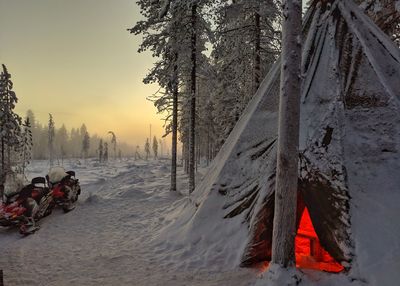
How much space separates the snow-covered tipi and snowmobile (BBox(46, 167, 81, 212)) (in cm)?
730

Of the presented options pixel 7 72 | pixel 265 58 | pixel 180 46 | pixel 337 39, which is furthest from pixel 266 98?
pixel 7 72

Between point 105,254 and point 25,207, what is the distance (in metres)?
5.10

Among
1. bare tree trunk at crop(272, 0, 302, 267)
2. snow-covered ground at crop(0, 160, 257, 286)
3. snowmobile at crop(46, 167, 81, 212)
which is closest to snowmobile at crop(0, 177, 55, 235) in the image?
snow-covered ground at crop(0, 160, 257, 286)

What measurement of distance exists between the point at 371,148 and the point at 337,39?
3.14 metres

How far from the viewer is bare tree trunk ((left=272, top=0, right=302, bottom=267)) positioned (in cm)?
555

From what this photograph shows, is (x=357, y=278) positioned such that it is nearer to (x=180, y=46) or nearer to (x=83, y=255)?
(x=83, y=255)

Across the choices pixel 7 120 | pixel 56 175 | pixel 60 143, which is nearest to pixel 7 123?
pixel 7 120

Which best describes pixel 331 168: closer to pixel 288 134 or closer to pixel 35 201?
pixel 288 134

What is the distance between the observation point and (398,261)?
557cm

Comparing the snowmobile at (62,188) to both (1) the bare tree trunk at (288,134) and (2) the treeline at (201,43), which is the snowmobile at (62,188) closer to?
(2) the treeline at (201,43)

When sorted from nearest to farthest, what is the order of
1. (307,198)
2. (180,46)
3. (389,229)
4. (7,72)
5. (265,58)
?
(389,229)
(307,198)
(180,46)
(265,58)
(7,72)

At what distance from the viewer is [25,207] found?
1207 centimetres

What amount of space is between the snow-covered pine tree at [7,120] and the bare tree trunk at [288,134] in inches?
834

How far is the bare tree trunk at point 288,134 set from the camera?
5.55m
